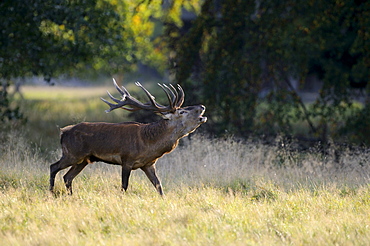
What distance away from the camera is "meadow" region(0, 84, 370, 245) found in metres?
6.88

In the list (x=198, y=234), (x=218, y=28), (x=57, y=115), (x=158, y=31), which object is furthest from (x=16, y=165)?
(x=158, y=31)

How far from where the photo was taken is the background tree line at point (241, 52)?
14492 mm

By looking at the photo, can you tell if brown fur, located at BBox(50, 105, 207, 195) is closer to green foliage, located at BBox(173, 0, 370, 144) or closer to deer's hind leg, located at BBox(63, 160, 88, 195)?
deer's hind leg, located at BBox(63, 160, 88, 195)

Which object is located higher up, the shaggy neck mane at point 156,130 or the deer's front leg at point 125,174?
the shaggy neck mane at point 156,130

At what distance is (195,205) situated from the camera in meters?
8.43

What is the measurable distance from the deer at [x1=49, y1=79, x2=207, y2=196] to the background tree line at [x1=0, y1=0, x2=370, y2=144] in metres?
5.93

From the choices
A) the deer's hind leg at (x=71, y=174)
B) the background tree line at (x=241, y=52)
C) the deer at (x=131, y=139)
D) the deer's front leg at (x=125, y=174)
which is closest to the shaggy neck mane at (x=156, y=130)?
the deer at (x=131, y=139)

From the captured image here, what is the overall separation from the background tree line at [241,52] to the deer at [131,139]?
5.93 m

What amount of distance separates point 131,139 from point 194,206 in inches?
58.2

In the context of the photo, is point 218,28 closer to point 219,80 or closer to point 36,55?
point 219,80

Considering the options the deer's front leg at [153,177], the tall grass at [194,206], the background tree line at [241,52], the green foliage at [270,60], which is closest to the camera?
the tall grass at [194,206]

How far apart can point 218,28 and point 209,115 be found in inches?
95.2

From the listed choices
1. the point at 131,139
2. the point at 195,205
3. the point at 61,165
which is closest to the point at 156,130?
the point at 131,139

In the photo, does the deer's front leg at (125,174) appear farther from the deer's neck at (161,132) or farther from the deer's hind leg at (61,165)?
the deer's hind leg at (61,165)
